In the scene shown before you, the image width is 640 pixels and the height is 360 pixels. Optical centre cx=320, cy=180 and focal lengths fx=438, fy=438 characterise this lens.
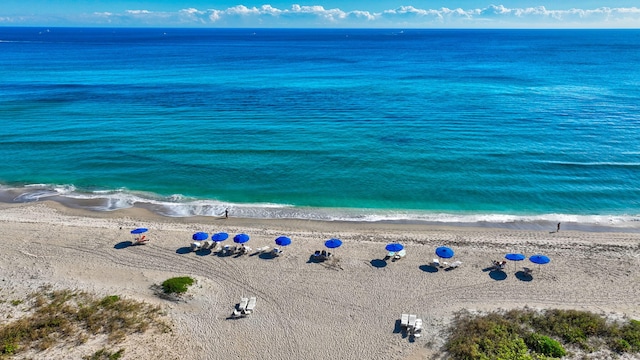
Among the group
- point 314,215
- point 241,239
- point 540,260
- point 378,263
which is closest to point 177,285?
point 241,239

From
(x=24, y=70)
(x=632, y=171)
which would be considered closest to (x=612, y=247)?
(x=632, y=171)

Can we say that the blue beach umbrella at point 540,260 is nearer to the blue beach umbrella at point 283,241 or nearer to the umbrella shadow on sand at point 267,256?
the blue beach umbrella at point 283,241

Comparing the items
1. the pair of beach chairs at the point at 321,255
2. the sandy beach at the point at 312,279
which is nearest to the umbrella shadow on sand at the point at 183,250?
the sandy beach at the point at 312,279

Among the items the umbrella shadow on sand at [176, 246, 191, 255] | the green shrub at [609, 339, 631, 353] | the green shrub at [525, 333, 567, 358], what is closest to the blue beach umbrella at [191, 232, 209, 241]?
the umbrella shadow on sand at [176, 246, 191, 255]

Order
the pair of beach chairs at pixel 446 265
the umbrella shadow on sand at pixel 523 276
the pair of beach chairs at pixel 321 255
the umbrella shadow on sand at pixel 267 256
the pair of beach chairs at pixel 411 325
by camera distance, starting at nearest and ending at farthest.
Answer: the pair of beach chairs at pixel 411 325, the umbrella shadow on sand at pixel 523 276, the pair of beach chairs at pixel 446 265, the pair of beach chairs at pixel 321 255, the umbrella shadow on sand at pixel 267 256

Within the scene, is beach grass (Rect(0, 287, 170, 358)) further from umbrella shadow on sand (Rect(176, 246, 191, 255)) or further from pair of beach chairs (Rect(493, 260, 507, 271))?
pair of beach chairs (Rect(493, 260, 507, 271))

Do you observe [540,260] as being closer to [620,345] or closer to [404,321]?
[620,345]
